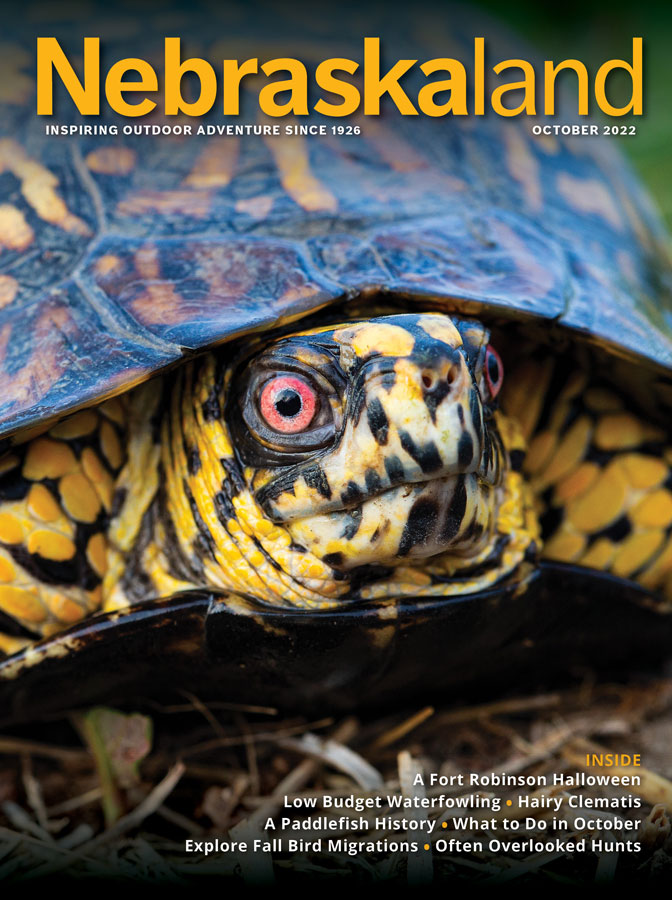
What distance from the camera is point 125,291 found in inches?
61.7

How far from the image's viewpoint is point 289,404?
142 cm

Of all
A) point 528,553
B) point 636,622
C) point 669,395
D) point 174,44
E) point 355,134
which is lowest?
point 636,622

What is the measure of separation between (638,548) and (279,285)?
3.12 feet

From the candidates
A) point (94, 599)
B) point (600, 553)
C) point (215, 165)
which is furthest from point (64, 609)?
point (600, 553)

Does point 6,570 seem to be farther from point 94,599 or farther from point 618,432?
point 618,432

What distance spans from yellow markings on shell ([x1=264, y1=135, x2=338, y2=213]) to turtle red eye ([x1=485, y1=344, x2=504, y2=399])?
0.49 metres

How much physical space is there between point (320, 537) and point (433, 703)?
69 centimetres

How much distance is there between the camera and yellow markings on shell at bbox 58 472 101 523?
1586mm

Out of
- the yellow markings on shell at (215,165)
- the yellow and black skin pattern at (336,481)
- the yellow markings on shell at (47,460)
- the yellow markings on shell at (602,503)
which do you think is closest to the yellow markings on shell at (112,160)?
the yellow markings on shell at (215,165)

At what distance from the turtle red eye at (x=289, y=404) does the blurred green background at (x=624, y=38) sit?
4.34 m

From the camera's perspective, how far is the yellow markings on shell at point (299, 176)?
1.77 meters

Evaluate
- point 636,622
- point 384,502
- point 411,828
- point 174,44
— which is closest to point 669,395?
point 636,622

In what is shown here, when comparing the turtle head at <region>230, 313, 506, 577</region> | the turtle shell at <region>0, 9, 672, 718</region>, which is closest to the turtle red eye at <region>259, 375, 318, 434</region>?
the turtle head at <region>230, 313, 506, 577</region>

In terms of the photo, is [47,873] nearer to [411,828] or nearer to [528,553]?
[411,828]
